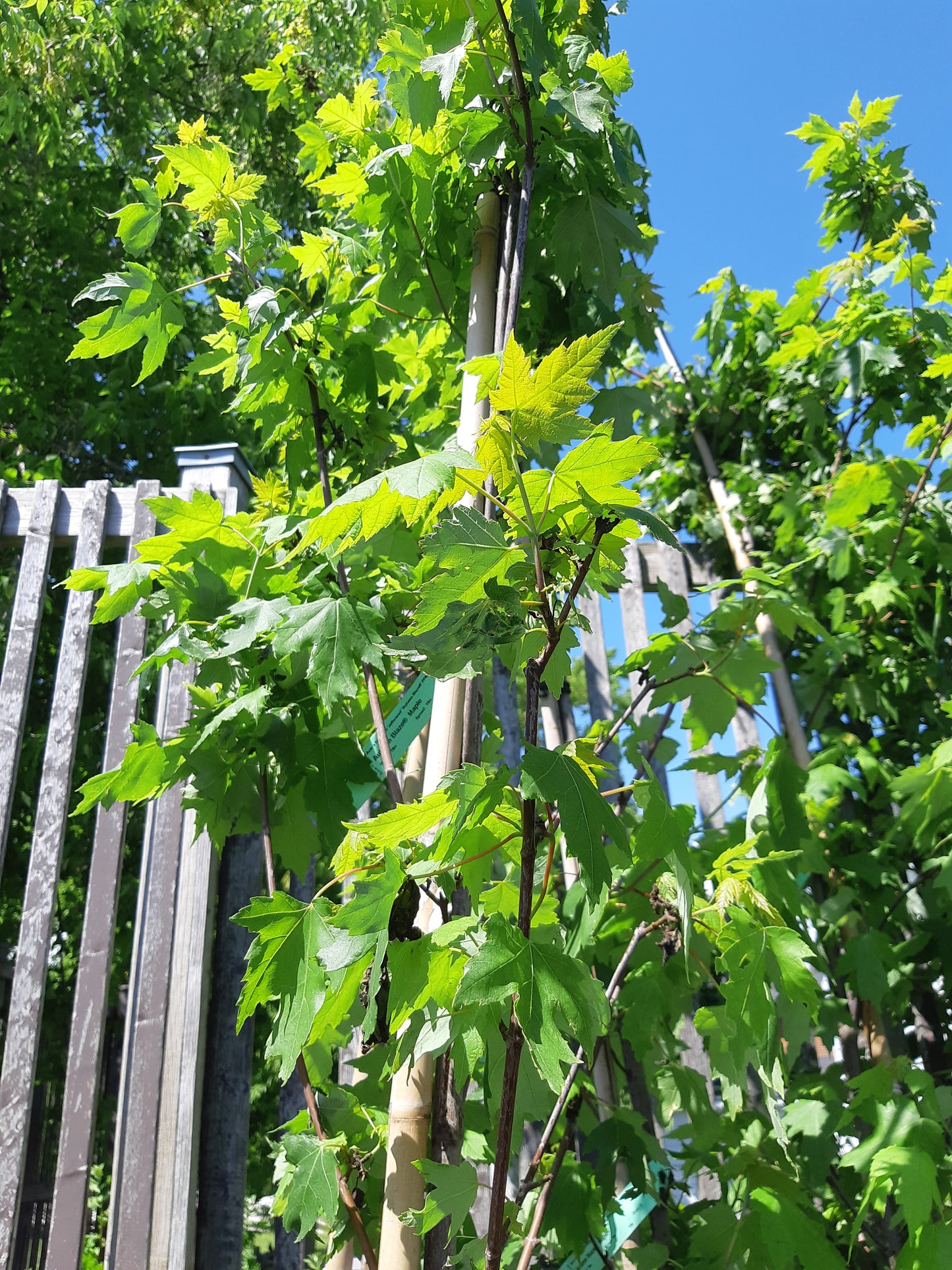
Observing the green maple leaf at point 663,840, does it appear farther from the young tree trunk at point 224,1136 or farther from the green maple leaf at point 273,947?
the young tree trunk at point 224,1136

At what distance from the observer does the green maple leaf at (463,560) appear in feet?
2.59

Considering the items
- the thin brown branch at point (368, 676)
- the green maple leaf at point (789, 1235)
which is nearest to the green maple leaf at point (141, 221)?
the thin brown branch at point (368, 676)

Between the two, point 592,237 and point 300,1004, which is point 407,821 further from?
point 592,237

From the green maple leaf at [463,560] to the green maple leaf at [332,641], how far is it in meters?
0.36

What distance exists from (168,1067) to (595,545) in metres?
1.48

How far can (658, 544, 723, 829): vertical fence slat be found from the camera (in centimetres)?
264

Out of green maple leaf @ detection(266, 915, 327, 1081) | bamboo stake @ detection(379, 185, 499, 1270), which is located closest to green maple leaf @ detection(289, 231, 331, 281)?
bamboo stake @ detection(379, 185, 499, 1270)

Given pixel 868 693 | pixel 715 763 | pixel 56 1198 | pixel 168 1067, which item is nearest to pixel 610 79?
pixel 715 763

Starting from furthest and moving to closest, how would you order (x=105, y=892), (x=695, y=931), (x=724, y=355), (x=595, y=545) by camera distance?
(x=724, y=355) → (x=105, y=892) → (x=695, y=931) → (x=595, y=545)

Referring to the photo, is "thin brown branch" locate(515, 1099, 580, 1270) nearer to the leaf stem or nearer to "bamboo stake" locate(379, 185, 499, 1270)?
"bamboo stake" locate(379, 185, 499, 1270)

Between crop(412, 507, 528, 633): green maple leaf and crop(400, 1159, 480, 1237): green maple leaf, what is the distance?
498 mm

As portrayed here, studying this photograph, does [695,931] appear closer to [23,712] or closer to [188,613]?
[188,613]

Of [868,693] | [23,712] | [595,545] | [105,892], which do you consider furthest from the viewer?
[868,693]

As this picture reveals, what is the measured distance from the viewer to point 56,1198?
1693mm
